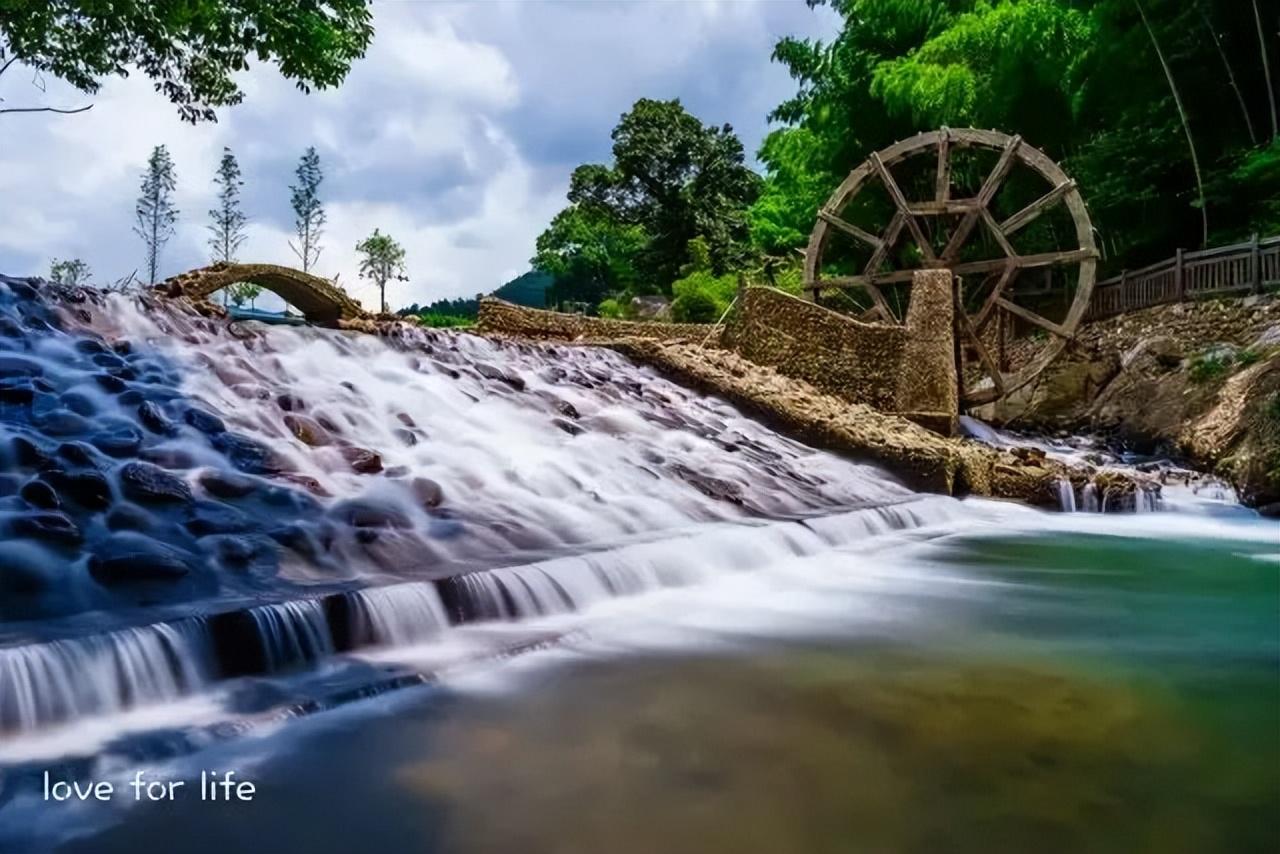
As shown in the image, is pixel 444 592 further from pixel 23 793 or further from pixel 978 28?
pixel 978 28

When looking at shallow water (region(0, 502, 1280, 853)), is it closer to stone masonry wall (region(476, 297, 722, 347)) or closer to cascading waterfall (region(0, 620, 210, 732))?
cascading waterfall (region(0, 620, 210, 732))

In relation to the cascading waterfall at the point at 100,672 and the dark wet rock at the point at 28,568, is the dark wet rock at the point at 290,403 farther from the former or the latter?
the cascading waterfall at the point at 100,672

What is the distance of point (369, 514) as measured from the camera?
3.77m

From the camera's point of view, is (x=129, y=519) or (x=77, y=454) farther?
(x=77, y=454)

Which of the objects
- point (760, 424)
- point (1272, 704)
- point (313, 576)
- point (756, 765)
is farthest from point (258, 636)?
point (760, 424)

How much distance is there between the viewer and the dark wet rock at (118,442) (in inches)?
152

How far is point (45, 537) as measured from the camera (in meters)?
2.95

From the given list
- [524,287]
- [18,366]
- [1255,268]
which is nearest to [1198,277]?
[1255,268]

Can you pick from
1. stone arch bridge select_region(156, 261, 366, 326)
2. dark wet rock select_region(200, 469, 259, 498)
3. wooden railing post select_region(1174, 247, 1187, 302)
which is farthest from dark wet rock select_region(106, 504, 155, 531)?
wooden railing post select_region(1174, 247, 1187, 302)

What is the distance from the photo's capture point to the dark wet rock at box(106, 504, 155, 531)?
320 cm

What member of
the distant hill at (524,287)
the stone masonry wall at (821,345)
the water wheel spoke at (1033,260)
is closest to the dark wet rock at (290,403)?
the stone masonry wall at (821,345)

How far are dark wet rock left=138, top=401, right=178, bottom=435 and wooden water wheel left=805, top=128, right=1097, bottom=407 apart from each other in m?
8.81

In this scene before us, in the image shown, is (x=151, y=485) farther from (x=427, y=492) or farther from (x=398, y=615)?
(x=398, y=615)

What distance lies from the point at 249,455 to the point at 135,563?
1409mm
